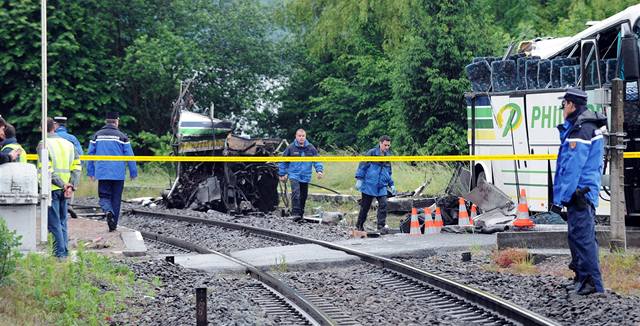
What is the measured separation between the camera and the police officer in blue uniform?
1100 cm

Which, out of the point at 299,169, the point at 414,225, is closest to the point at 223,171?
the point at 299,169

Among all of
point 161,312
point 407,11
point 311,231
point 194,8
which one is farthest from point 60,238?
point 194,8

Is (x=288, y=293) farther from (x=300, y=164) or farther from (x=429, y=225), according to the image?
(x=300, y=164)

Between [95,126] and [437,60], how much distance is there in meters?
15.6

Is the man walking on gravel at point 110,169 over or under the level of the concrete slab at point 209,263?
over

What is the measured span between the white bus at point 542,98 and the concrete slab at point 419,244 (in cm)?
169

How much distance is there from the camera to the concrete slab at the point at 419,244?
51.1ft

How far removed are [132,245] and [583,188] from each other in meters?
7.51

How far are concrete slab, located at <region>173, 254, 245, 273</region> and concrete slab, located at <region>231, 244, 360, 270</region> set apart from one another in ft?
1.00

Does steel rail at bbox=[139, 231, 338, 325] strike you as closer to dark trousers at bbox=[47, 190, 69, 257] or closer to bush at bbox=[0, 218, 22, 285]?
dark trousers at bbox=[47, 190, 69, 257]

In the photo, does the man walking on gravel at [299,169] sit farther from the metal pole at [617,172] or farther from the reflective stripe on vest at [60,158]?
the metal pole at [617,172]

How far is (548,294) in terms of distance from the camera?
11.4 m

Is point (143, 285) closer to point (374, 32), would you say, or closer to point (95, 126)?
point (95, 126)

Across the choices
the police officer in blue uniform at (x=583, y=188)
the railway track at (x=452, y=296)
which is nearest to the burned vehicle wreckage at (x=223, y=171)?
the railway track at (x=452, y=296)
